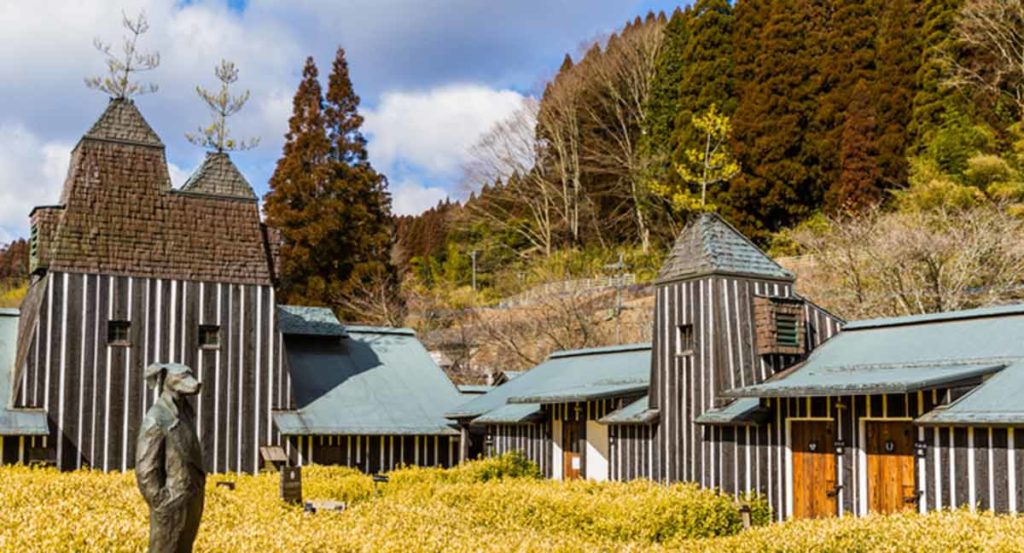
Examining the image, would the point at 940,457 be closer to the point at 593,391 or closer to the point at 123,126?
the point at 593,391

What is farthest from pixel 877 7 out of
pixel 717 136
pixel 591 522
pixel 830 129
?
pixel 591 522

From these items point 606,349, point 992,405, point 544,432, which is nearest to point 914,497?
point 992,405

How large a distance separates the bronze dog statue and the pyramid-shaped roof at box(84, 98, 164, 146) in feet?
53.9

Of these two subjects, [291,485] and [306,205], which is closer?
[291,485]

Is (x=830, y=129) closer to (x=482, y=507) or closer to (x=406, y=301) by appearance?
(x=406, y=301)

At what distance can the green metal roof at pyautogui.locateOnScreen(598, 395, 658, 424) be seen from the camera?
18031 mm

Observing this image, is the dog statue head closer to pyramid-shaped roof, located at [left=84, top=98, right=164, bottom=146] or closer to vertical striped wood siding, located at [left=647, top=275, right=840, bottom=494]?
vertical striped wood siding, located at [left=647, top=275, right=840, bottom=494]

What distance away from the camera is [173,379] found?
→ 7105 millimetres

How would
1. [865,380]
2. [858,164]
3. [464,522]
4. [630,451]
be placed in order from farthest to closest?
[858,164] < [630,451] < [865,380] < [464,522]

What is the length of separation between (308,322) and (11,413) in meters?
7.76

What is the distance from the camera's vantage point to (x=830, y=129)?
44.6 metres

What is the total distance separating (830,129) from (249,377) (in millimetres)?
31615

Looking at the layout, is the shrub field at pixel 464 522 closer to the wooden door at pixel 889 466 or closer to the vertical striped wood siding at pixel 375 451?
the wooden door at pixel 889 466

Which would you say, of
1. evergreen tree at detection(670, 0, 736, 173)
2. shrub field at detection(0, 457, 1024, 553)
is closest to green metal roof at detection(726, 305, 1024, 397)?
shrub field at detection(0, 457, 1024, 553)
